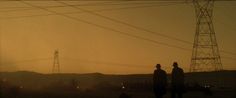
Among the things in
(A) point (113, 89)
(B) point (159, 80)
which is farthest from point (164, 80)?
(A) point (113, 89)

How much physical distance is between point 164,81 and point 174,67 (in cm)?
93

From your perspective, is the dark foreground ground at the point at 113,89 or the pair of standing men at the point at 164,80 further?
the dark foreground ground at the point at 113,89

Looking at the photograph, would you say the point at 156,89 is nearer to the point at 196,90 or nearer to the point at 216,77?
the point at 196,90

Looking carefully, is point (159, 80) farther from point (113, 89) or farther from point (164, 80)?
point (113, 89)

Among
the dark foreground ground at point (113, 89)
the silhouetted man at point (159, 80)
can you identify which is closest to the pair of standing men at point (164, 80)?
the silhouetted man at point (159, 80)

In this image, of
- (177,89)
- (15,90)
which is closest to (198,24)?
(15,90)

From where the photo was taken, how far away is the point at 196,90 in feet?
211

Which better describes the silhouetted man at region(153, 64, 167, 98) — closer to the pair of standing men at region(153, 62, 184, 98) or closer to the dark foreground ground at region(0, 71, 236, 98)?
the pair of standing men at region(153, 62, 184, 98)

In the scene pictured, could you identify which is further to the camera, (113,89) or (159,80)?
(113,89)

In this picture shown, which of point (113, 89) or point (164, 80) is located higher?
point (113, 89)

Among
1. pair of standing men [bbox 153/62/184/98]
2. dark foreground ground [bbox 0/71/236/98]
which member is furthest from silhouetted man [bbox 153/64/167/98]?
dark foreground ground [bbox 0/71/236/98]

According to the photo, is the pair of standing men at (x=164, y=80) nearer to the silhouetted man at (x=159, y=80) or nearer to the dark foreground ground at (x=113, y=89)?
the silhouetted man at (x=159, y=80)

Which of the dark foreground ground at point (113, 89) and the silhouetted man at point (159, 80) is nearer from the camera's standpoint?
the silhouetted man at point (159, 80)

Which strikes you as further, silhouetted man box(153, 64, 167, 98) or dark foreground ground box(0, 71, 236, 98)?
dark foreground ground box(0, 71, 236, 98)
